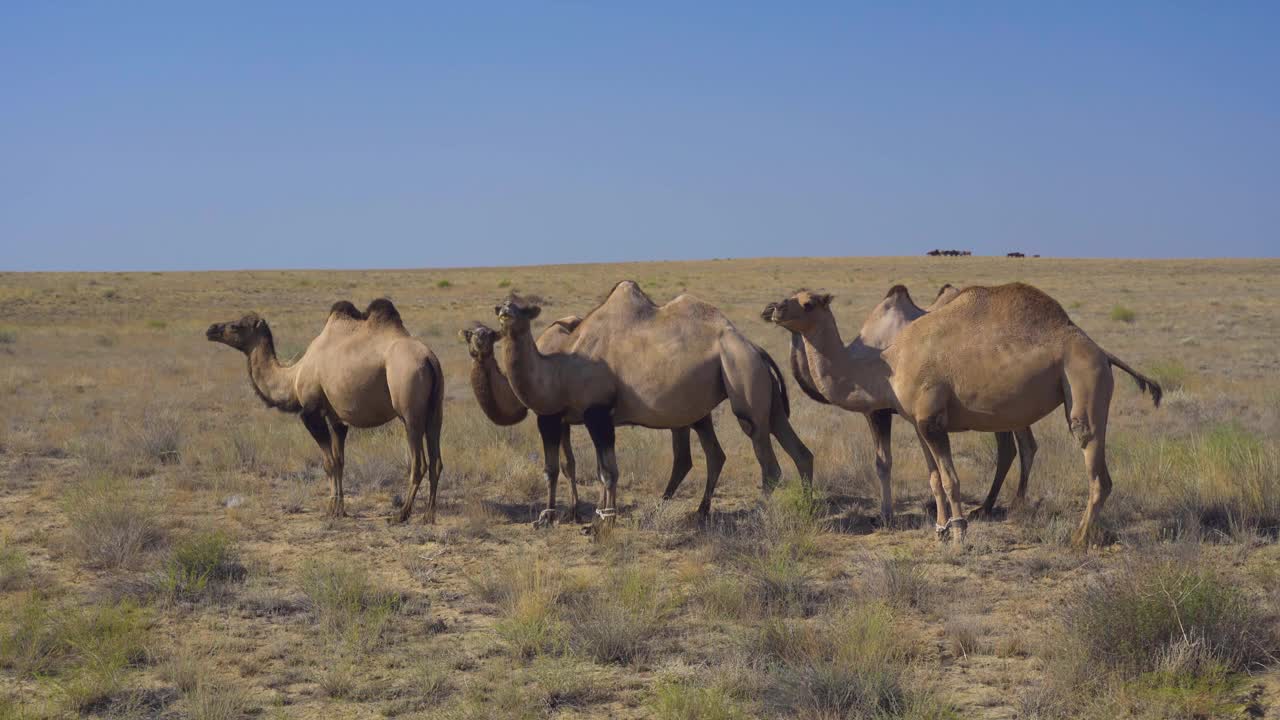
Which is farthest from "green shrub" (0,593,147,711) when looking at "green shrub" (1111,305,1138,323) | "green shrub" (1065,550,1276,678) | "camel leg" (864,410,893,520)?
"green shrub" (1111,305,1138,323)

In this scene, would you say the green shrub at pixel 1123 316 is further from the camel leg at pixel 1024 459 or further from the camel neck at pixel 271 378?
the camel neck at pixel 271 378

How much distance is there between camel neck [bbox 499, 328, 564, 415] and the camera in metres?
9.24

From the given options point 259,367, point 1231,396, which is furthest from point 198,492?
point 1231,396

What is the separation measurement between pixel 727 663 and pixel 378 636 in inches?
87.0

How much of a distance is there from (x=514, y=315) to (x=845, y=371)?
9.30 feet

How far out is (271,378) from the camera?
36.4 feet

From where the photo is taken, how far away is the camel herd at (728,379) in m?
8.34

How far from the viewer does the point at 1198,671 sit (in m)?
5.70

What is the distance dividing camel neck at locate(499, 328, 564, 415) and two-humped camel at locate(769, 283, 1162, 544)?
2.02 meters

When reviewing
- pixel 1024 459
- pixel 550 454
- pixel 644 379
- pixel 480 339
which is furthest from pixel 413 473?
pixel 1024 459

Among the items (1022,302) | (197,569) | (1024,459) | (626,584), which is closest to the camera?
(626,584)

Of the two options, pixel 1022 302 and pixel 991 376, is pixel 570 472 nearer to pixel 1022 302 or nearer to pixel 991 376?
pixel 991 376

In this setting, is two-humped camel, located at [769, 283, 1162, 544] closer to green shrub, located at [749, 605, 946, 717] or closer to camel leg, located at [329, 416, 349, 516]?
green shrub, located at [749, 605, 946, 717]

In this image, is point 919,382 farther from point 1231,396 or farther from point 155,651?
point 1231,396
